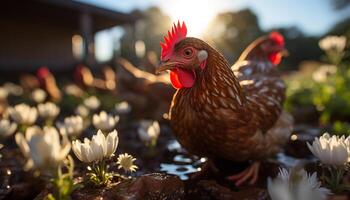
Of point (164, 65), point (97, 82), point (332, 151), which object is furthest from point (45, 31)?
point (332, 151)

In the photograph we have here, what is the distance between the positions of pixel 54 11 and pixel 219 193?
58.8 ft

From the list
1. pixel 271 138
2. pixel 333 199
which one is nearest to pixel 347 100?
pixel 271 138

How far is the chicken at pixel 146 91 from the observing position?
600cm

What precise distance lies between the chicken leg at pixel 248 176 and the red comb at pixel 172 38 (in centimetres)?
116

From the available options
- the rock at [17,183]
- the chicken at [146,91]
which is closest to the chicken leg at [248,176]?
the rock at [17,183]

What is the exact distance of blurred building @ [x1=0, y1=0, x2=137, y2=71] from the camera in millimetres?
16297

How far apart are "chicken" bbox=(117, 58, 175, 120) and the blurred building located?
887 centimetres

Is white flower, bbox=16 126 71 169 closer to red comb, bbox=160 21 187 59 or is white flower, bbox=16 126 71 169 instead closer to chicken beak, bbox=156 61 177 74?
chicken beak, bbox=156 61 177 74

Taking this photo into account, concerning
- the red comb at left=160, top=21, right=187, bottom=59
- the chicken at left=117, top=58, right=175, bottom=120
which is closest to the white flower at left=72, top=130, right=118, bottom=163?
the red comb at left=160, top=21, right=187, bottom=59

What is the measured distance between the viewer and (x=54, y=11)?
17.8 meters

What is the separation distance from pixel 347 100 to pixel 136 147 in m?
3.83

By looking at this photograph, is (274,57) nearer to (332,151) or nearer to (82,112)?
(82,112)

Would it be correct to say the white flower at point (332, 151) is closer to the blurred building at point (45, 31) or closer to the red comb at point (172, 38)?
the red comb at point (172, 38)

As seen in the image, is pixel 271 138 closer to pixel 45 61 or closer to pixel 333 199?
pixel 333 199
